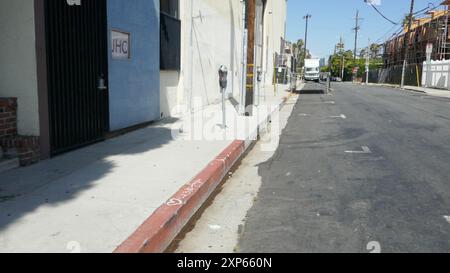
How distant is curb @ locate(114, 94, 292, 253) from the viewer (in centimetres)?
374

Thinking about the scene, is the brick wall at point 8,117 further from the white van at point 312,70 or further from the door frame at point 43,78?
the white van at point 312,70

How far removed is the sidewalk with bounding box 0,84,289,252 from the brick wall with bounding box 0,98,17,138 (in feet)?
2.34

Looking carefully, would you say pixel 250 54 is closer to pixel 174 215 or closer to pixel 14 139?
pixel 14 139

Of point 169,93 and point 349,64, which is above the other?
point 349,64

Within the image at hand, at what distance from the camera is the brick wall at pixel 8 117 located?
6.33m

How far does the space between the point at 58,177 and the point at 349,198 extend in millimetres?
3705

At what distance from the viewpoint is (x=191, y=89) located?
1446 centimetres

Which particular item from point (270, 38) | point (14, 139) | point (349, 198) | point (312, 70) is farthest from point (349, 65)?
point (14, 139)

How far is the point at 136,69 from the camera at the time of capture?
32.8ft

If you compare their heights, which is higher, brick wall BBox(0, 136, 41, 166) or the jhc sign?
the jhc sign

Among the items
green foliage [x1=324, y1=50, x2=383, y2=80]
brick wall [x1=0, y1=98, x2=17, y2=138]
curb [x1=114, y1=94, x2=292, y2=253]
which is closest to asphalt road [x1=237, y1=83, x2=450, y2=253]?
curb [x1=114, y1=94, x2=292, y2=253]

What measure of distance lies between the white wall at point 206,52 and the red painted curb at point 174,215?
624 centimetres

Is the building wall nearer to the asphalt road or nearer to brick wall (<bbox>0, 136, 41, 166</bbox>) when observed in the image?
the asphalt road
